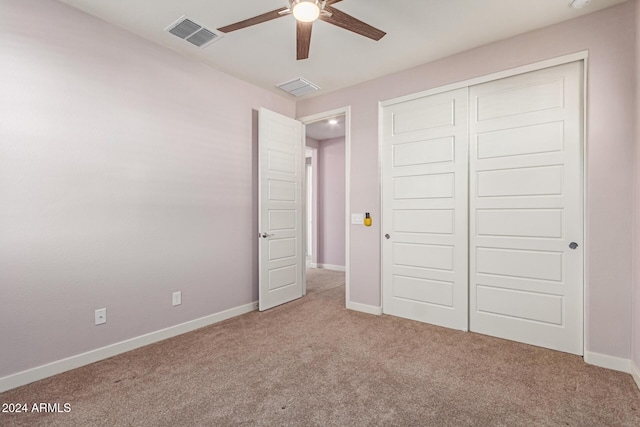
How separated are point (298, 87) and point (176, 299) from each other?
9.15ft

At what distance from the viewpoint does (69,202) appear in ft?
7.56

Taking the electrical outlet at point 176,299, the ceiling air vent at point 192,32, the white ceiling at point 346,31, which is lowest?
the electrical outlet at point 176,299

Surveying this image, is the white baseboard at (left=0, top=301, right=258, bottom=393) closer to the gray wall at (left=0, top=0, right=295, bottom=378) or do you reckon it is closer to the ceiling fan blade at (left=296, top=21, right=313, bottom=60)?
the gray wall at (left=0, top=0, right=295, bottom=378)

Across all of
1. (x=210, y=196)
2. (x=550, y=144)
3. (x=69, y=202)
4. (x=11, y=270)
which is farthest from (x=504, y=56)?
(x=11, y=270)

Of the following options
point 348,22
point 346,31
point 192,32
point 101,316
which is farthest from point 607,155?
point 101,316

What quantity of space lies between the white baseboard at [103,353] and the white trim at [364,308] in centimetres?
136

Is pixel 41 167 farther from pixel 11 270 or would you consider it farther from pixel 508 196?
pixel 508 196

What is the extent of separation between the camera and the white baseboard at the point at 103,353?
2092 millimetres

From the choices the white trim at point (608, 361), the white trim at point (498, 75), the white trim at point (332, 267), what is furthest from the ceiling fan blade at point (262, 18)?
the white trim at point (332, 267)

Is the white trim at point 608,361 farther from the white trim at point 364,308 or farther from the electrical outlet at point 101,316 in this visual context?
the electrical outlet at point 101,316

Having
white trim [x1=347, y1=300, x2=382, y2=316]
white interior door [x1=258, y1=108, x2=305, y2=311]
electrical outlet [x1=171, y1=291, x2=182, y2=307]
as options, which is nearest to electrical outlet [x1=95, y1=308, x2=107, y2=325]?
electrical outlet [x1=171, y1=291, x2=182, y2=307]

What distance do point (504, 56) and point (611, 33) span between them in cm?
71

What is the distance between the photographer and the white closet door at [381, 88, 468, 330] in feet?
10.1

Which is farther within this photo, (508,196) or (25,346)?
(508,196)
